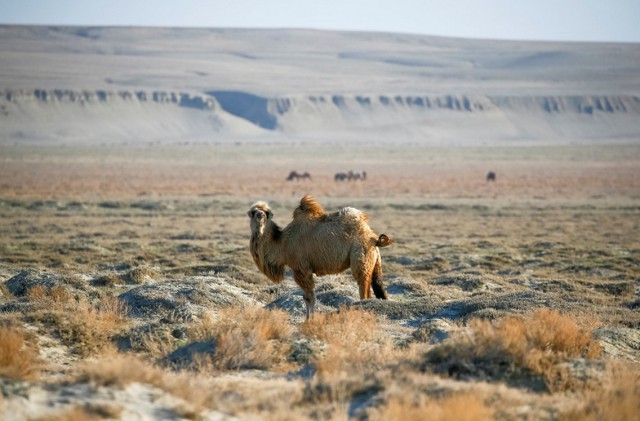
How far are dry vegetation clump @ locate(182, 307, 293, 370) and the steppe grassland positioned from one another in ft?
0.08

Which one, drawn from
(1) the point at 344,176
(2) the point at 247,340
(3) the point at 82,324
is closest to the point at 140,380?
(2) the point at 247,340

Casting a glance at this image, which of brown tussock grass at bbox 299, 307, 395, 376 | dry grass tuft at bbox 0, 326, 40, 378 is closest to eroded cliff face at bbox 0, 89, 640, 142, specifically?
brown tussock grass at bbox 299, 307, 395, 376

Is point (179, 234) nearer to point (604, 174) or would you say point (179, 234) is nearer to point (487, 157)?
point (604, 174)

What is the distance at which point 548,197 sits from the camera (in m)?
46.9

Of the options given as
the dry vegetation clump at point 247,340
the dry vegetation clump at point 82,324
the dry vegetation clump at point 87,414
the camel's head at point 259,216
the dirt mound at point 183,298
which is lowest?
the dirt mound at point 183,298

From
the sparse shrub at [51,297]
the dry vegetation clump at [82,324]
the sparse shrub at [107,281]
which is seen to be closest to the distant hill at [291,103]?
the sparse shrub at [107,281]

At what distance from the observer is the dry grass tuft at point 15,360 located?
306 inches

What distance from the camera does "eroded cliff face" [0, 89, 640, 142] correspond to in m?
134

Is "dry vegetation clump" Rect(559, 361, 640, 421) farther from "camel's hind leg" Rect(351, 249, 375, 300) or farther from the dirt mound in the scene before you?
the dirt mound

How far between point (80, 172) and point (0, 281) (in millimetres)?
50575

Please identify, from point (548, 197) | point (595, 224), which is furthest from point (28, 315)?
point (548, 197)

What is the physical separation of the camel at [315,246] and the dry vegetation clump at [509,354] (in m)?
3.16

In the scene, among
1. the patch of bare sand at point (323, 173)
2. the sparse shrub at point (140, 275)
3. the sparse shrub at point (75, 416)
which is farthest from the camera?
the patch of bare sand at point (323, 173)

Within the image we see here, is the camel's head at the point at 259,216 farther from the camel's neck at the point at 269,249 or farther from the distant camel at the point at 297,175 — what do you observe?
the distant camel at the point at 297,175
